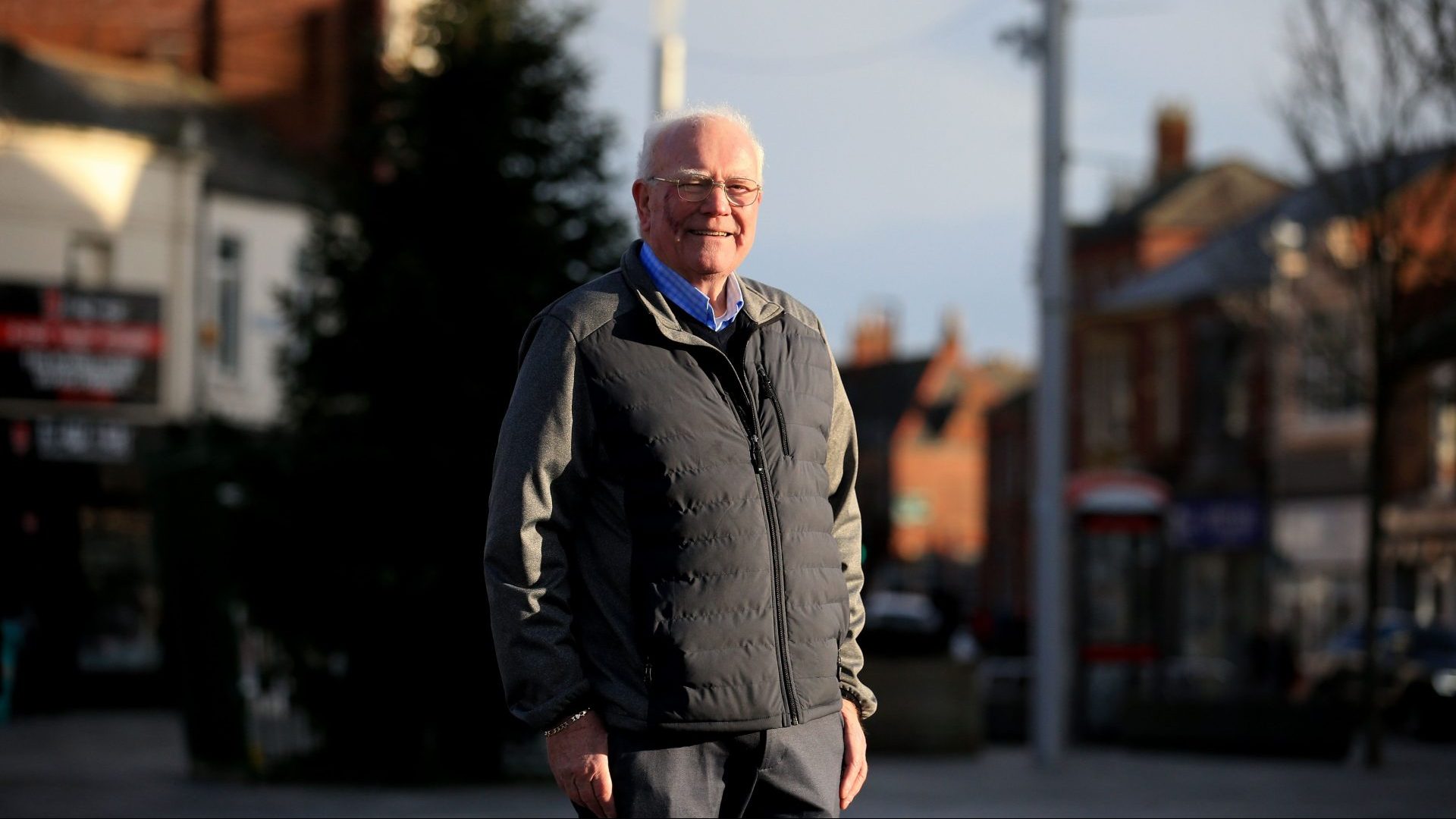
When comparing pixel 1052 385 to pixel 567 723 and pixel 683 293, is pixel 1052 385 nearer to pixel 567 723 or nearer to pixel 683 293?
pixel 683 293

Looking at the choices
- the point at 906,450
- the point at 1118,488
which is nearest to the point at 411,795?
the point at 1118,488

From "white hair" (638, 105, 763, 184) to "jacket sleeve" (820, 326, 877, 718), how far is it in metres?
0.47

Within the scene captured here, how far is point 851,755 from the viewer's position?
415 centimetres

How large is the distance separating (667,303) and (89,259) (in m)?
25.5

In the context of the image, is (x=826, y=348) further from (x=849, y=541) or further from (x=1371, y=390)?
(x=1371, y=390)

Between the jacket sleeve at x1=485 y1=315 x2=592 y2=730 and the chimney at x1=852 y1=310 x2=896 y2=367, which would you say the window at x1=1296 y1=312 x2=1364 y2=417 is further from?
the chimney at x1=852 y1=310 x2=896 y2=367

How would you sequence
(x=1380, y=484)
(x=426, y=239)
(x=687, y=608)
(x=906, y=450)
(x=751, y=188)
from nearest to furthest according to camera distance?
(x=687, y=608)
(x=751, y=188)
(x=426, y=239)
(x=1380, y=484)
(x=906, y=450)

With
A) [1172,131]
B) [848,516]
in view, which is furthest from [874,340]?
[848,516]

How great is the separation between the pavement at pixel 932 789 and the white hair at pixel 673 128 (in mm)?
8754

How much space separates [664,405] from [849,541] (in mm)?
628

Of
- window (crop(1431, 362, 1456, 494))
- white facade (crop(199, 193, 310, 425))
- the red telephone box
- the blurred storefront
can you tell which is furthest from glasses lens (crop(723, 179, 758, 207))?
window (crop(1431, 362, 1456, 494))

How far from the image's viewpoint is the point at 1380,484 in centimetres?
1917

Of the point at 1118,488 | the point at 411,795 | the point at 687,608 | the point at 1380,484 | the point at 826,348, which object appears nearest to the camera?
the point at 687,608

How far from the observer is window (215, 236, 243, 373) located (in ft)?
97.7
